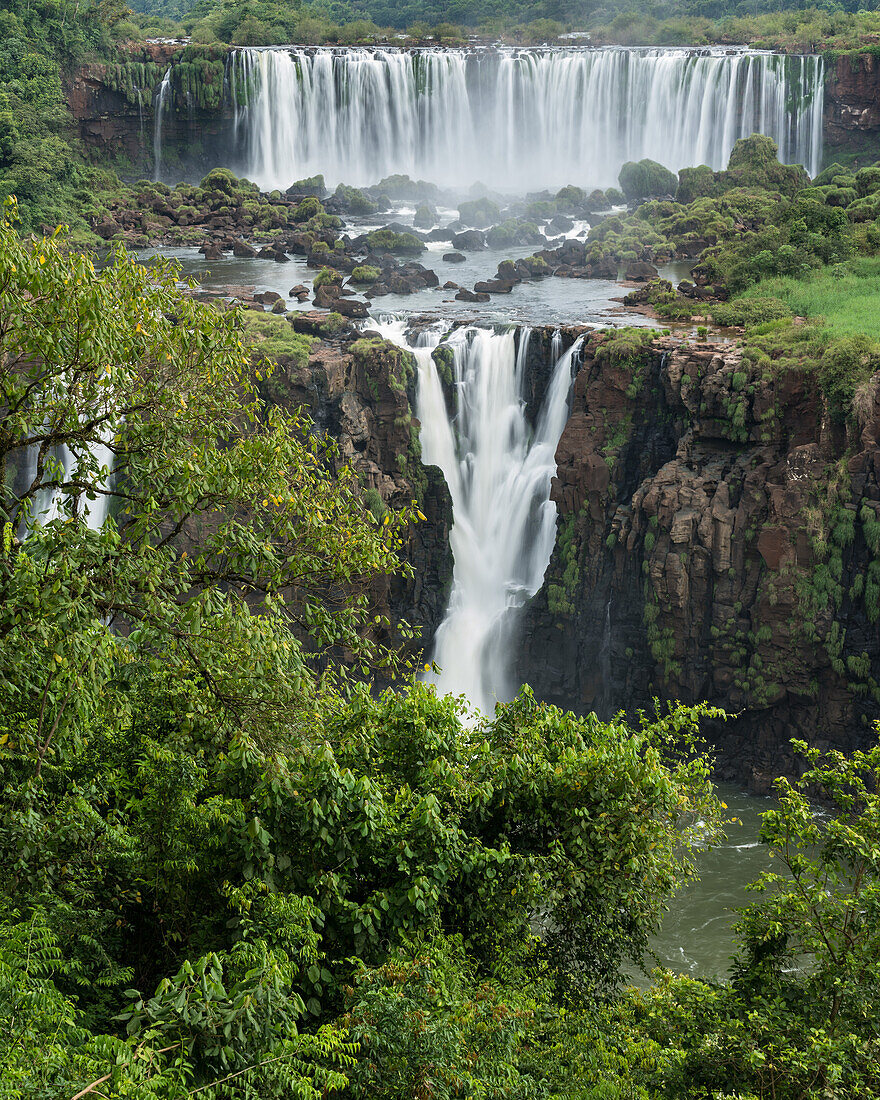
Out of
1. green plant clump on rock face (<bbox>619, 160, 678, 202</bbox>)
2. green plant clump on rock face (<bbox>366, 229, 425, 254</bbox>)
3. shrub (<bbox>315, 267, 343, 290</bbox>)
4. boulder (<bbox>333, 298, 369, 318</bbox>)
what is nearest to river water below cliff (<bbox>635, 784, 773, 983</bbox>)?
boulder (<bbox>333, 298, 369, 318</bbox>)

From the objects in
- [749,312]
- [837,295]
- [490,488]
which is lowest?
[490,488]

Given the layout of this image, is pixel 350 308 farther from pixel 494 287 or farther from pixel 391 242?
pixel 391 242

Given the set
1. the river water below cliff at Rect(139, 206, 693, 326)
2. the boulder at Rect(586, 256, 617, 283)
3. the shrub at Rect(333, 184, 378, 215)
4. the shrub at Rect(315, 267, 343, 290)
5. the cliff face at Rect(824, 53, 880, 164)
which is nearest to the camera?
the river water below cliff at Rect(139, 206, 693, 326)

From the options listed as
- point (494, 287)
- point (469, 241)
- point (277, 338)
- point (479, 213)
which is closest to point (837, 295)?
point (494, 287)

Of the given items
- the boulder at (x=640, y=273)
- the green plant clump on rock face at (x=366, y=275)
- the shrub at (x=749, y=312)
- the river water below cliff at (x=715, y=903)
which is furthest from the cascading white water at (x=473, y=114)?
the river water below cliff at (x=715, y=903)

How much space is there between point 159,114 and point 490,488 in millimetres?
41993

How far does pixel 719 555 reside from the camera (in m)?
24.3

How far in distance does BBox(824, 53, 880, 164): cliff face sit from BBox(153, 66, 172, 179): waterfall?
37.6m

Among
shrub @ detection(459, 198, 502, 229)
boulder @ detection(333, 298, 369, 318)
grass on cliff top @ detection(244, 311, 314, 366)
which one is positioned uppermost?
shrub @ detection(459, 198, 502, 229)

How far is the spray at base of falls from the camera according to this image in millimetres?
28484

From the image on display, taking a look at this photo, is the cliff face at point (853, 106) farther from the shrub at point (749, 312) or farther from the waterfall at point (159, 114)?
the waterfall at point (159, 114)

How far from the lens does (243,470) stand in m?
9.70

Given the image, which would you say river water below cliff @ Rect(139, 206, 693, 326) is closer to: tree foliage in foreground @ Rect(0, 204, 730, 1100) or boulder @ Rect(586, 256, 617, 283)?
boulder @ Rect(586, 256, 617, 283)

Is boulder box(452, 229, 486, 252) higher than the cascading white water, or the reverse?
the cascading white water
